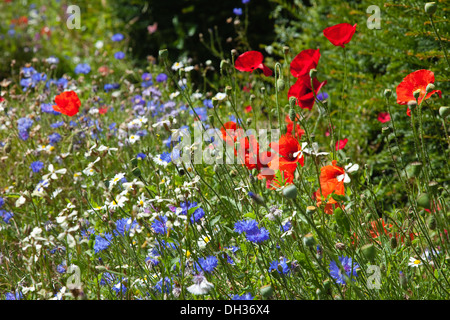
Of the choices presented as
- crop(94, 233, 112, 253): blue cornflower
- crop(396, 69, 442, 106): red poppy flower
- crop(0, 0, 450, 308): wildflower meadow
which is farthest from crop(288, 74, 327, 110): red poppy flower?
crop(94, 233, 112, 253): blue cornflower

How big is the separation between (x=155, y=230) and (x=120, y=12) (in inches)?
167

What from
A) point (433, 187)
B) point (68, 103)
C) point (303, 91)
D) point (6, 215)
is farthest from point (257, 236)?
point (6, 215)

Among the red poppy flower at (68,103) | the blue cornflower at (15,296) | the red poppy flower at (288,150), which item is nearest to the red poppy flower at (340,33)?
the red poppy flower at (288,150)

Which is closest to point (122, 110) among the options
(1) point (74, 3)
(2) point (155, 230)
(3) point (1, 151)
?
(3) point (1, 151)

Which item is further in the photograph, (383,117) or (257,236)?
(383,117)

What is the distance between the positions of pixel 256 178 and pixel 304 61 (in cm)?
44

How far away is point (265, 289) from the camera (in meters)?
1.06

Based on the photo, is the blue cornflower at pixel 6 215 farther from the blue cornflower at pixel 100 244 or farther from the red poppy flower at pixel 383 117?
the red poppy flower at pixel 383 117

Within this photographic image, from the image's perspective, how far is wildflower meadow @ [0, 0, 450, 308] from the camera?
4.41 feet

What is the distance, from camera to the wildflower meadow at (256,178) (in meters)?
1.34

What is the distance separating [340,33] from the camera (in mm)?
1502

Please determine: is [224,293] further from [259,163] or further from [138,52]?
[138,52]

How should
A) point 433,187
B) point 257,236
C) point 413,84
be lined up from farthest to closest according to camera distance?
point 413,84
point 257,236
point 433,187

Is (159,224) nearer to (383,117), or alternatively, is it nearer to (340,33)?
(340,33)
